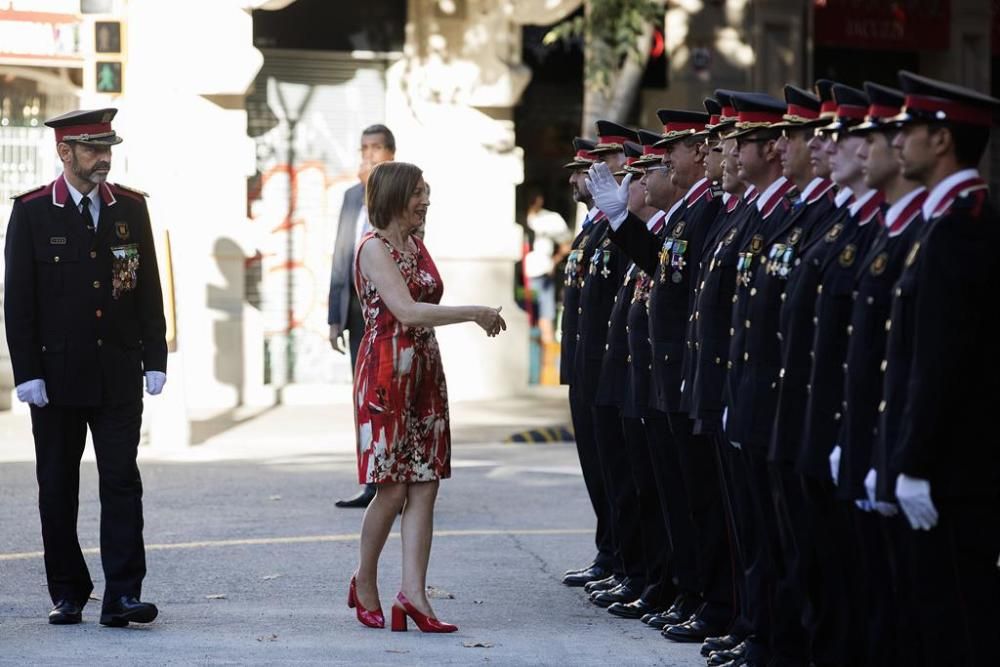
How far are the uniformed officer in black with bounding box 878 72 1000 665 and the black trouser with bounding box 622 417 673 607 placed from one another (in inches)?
93.9

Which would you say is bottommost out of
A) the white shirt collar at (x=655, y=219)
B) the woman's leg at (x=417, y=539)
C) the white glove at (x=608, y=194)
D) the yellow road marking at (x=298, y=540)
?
the yellow road marking at (x=298, y=540)

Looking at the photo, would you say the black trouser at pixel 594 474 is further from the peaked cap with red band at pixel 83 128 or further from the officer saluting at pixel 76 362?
the peaked cap with red band at pixel 83 128

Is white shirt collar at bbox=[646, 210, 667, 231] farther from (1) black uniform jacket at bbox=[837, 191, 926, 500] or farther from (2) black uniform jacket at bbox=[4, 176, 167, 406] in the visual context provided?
(1) black uniform jacket at bbox=[837, 191, 926, 500]

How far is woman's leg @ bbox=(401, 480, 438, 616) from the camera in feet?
25.7

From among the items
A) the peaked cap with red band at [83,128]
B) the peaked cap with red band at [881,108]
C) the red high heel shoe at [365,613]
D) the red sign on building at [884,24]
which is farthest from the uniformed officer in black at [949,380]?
the red sign on building at [884,24]

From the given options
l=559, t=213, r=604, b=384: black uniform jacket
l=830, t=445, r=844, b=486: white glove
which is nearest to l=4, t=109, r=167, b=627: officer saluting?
l=559, t=213, r=604, b=384: black uniform jacket

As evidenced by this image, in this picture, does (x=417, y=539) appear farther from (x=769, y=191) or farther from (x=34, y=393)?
(x=769, y=191)

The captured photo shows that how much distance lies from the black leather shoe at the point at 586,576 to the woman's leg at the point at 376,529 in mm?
1323

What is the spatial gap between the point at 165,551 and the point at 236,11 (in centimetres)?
813

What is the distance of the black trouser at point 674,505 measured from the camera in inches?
311

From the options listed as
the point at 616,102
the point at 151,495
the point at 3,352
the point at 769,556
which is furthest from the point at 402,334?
the point at 3,352

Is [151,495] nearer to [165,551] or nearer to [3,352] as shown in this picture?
[165,551]

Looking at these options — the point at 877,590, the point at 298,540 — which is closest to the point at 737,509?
the point at 877,590

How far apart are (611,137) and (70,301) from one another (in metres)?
2.60
